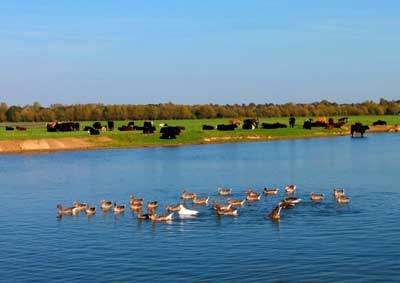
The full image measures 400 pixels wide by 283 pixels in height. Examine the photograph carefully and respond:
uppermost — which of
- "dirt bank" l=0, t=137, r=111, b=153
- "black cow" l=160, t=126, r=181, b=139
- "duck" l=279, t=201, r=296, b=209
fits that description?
"black cow" l=160, t=126, r=181, b=139

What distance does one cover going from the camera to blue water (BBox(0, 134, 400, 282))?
22.0 meters

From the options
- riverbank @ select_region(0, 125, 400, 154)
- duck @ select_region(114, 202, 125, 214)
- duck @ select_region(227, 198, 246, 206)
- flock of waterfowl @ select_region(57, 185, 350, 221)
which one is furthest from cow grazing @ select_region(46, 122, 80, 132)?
duck @ select_region(227, 198, 246, 206)

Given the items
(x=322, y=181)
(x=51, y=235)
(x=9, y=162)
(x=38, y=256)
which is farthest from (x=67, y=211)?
(x=9, y=162)

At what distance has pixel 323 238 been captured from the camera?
25875 mm

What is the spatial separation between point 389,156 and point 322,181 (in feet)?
62.2

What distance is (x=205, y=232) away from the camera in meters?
27.7

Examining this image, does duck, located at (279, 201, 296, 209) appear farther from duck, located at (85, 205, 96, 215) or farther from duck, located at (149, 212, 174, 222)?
duck, located at (85, 205, 96, 215)

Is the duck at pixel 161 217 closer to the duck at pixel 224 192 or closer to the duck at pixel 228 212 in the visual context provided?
the duck at pixel 228 212

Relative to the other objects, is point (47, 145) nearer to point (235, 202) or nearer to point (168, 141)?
point (168, 141)

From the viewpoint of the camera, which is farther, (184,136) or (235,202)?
(184,136)

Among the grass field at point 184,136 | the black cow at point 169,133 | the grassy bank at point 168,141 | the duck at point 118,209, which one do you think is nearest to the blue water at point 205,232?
the duck at point 118,209

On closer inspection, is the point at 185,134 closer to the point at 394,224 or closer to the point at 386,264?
the point at 394,224

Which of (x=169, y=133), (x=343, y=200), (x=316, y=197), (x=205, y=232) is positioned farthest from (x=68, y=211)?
(x=169, y=133)

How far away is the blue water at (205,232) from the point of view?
21984 mm
